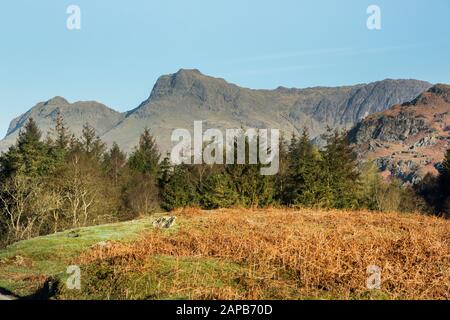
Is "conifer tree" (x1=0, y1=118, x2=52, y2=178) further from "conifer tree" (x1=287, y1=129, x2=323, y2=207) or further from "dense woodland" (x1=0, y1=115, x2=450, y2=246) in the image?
"conifer tree" (x1=287, y1=129, x2=323, y2=207)

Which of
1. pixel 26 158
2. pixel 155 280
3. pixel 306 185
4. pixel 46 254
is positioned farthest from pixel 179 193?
pixel 155 280

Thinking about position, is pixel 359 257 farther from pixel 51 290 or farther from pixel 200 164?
pixel 200 164

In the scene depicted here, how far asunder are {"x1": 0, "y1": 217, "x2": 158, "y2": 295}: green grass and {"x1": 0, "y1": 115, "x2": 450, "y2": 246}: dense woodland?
2112 centimetres

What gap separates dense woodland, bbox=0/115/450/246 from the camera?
4747 centimetres

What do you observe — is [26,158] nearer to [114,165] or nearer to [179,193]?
[179,193]

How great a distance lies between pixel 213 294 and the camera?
1020cm

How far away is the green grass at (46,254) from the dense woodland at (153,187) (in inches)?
831

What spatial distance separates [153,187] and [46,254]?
43.4 meters

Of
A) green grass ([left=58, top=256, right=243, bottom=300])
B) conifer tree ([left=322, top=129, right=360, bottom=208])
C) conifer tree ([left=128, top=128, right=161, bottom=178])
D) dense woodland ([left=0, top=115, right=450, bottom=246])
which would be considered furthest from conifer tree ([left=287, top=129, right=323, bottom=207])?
green grass ([left=58, top=256, right=243, bottom=300])

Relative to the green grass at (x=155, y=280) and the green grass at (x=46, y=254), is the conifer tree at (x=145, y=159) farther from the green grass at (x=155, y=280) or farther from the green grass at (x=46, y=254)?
the green grass at (x=155, y=280)

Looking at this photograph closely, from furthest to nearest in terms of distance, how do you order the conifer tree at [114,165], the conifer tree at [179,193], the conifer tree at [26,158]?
1. the conifer tree at [114,165]
2. the conifer tree at [26,158]
3. the conifer tree at [179,193]

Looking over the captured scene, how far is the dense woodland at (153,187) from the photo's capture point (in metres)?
47.5

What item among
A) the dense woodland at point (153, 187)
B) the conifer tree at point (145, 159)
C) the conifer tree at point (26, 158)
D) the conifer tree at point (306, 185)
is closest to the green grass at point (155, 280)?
the dense woodland at point (153, 187)
